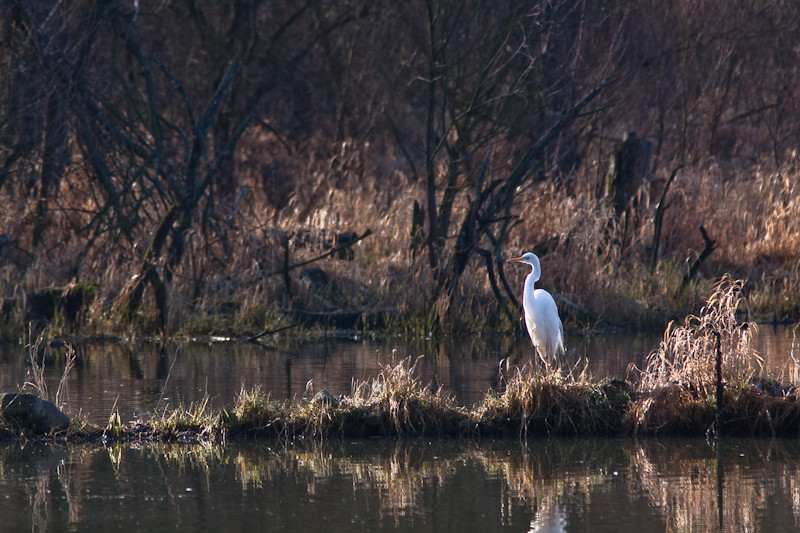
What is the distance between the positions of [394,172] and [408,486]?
54.2 ft

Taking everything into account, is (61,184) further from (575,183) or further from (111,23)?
(575,183)

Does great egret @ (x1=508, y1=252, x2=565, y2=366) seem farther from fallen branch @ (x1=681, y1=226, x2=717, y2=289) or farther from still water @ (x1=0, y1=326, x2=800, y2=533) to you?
fallen branch @ (x1=681, y1=226, x2=717, y2=289)

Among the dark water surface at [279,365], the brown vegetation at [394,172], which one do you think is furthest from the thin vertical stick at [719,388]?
the brown vegetation at [394,172]

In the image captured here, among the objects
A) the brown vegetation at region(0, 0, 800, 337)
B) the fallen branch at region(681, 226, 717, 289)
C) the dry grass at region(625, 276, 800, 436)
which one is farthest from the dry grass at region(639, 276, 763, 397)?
the fallen branch at region(681, 226, 717, 289)

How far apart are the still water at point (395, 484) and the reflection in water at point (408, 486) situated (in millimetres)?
12

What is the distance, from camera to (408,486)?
23.4 feet

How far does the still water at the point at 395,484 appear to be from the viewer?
632 centimetres

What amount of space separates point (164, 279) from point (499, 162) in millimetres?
6088

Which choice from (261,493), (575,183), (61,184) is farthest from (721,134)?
(261,493)

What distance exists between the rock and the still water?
148 mm

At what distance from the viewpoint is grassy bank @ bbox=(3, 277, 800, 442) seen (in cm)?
815

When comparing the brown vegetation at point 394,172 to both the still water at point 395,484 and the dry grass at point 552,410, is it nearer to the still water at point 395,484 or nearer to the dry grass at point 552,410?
the still water at point 395,484

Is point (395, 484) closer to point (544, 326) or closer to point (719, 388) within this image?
point (719, 388)

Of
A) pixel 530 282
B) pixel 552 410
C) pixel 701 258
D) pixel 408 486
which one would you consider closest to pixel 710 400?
pixel 552 410
